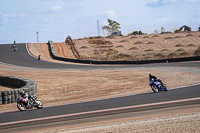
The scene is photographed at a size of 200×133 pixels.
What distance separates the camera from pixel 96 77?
24.3 meters

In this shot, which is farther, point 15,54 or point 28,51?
point 28,51

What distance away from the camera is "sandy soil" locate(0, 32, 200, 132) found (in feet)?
53.7

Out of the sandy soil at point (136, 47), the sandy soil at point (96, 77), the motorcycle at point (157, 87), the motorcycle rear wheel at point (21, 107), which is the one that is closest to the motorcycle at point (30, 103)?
the motorcycle rear wheel at point (21, 107)

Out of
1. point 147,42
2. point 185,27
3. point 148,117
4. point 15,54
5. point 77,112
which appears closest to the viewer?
point 148,117

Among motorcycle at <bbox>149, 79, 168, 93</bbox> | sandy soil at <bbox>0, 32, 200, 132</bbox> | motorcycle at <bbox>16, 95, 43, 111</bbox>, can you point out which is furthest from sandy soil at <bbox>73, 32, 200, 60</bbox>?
motorcycle at <bbox>16, 95, 43, 111</bbox>

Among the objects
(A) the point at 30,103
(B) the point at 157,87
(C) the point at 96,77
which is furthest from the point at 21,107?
(C) the point at 96,77

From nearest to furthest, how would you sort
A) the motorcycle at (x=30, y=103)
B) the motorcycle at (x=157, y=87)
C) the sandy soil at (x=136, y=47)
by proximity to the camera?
the motorcycle at (x=30, y=103) < the motorcycle at (x=157, y=87) < the sandy soil at (x=136, y=47)

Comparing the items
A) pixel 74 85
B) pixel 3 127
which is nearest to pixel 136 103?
pixel 3 127

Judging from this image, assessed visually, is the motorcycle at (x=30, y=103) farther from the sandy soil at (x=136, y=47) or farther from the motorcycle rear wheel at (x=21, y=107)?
the sandy soil at (x=136, y=47)

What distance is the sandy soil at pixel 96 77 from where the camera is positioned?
1636 cm

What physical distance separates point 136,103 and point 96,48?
52.2 m

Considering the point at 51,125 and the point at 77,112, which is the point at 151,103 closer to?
the point at 77,112

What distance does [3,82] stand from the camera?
2297cm

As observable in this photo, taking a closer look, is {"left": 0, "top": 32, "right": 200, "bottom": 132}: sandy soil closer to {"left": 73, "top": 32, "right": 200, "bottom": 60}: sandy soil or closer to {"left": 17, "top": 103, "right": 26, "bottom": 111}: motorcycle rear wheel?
{"left": 73, "top": 32, "right": 200, "bottom": 60}: sandy soil
